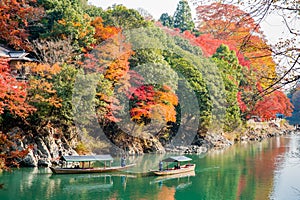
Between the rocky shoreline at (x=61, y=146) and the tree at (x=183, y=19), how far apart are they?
50.4ft

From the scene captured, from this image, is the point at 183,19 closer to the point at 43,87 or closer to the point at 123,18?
the point at 123,18

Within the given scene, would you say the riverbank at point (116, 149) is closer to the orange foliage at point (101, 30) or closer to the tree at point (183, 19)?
the orange foliage at point (101, 30)

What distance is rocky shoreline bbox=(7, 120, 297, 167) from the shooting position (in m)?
20.1

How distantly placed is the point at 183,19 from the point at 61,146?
103 ft

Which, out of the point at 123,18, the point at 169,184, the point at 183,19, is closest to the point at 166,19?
the point at 183,19

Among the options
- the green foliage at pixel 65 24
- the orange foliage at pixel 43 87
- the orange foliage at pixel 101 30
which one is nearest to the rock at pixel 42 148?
the orange foliage at pixel 43 87

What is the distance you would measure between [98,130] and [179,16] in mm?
28475

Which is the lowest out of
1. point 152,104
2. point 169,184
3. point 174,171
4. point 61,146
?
point 169,184

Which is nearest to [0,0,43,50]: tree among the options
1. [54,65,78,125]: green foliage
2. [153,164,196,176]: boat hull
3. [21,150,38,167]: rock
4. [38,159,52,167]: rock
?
[54,65,78,125]: green foliage

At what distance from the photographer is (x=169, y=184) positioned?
1764 centimetres

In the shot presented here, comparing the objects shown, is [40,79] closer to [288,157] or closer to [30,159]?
[30,159]

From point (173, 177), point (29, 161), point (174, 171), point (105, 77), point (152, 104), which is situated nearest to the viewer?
point (173, 177)

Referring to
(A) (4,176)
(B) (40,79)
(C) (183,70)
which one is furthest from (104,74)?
(A) (4,176)

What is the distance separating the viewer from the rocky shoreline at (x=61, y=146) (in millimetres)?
20078
